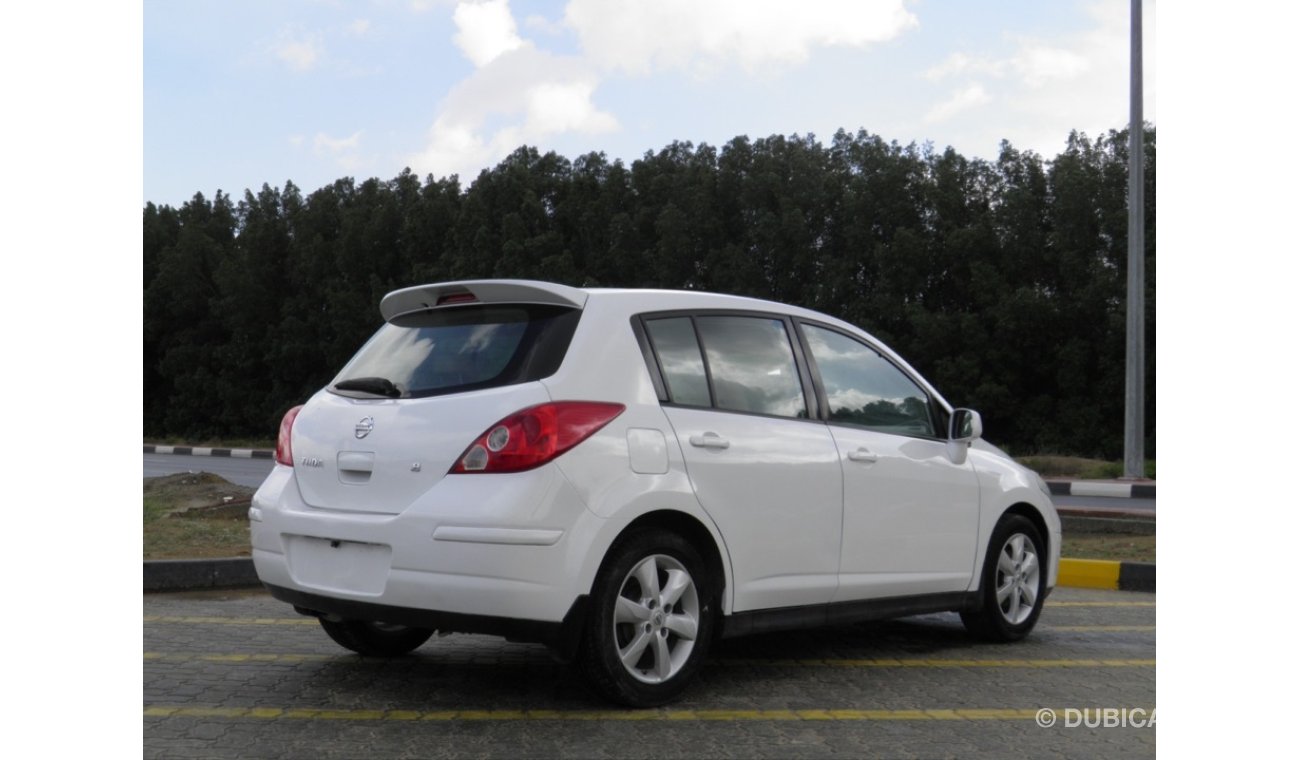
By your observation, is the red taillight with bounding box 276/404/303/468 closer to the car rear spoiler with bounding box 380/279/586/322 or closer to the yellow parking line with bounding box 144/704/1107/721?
the car rear spoiler with bounding box 380/279/586/322

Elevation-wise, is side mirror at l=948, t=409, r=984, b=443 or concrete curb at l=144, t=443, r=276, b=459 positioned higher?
side mirror at l=948, t=409, r=984, b=443

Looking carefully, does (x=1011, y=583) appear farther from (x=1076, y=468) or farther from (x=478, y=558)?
(x=1076, y=468)

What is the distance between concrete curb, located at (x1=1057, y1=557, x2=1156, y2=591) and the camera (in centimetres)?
883

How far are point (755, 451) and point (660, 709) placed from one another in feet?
3.55

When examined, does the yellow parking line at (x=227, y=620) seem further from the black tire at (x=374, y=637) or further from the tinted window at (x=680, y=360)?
the tinted window at (x=680, y=360)

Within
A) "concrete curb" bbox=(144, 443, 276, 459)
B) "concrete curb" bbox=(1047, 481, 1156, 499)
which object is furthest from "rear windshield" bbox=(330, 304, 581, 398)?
"concrete curb" bbox=(144, 443, 276, 459)

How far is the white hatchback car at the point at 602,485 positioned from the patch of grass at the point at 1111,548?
444 cm

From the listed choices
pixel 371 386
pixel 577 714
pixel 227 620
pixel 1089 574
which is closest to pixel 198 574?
A: pixel 227 620

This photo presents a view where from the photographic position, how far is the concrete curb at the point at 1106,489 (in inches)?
634

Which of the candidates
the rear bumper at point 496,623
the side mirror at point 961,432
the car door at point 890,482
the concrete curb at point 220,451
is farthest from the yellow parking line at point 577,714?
the concrete curb at point 220,451

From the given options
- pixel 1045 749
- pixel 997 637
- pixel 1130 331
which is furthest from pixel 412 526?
pixel 1130 331

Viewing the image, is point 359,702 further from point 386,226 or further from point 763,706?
point 386,226

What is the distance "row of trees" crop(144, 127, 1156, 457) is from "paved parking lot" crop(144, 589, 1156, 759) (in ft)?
84.7

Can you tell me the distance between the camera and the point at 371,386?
16.0 feet
